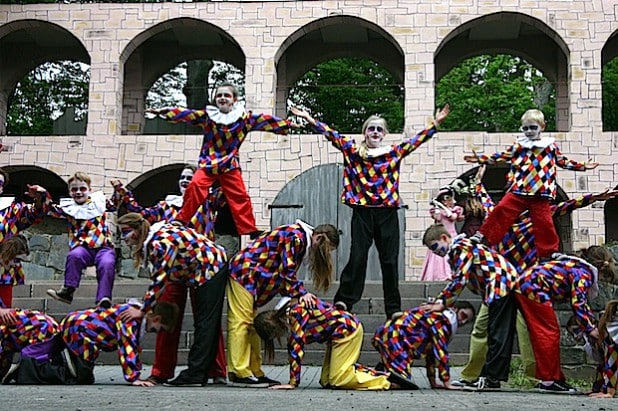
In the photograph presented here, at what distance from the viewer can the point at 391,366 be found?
21.1 ft

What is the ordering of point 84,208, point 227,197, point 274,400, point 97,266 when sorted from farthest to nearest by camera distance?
point 84,208, point 97,266, point 227,197, point 274,400

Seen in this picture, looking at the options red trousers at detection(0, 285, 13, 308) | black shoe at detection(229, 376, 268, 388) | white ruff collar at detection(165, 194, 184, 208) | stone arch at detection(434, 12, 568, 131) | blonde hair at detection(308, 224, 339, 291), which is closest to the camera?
black shoe at detection(229, 376, 268, 388)

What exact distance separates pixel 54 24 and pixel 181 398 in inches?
451

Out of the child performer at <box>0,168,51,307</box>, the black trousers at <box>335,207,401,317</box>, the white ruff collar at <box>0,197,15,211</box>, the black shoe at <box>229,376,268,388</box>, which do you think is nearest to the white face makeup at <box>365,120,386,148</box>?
the black trousers at <box>335,207,401,317</box>

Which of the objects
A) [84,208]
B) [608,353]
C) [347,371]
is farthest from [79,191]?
[608,353]

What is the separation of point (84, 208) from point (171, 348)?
7.08 feet

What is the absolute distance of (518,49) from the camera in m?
17.2

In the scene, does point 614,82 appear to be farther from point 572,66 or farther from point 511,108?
point 572,66

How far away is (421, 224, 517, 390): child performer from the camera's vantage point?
21.3 ft

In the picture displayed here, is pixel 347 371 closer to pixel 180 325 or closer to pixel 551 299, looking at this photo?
pixel 180 325

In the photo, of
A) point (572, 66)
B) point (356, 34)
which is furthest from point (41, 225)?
point (572, 66)

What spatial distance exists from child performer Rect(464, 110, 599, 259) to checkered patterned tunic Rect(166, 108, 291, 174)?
6.34ft

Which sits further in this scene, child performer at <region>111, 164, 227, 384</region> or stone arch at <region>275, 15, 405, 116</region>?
stone arch at <region>275, 15, 405, 116</region>

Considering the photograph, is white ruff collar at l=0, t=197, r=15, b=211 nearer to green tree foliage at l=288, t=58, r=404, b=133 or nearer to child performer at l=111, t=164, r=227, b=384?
child performer at l=111, t=164, r=227, b=384
